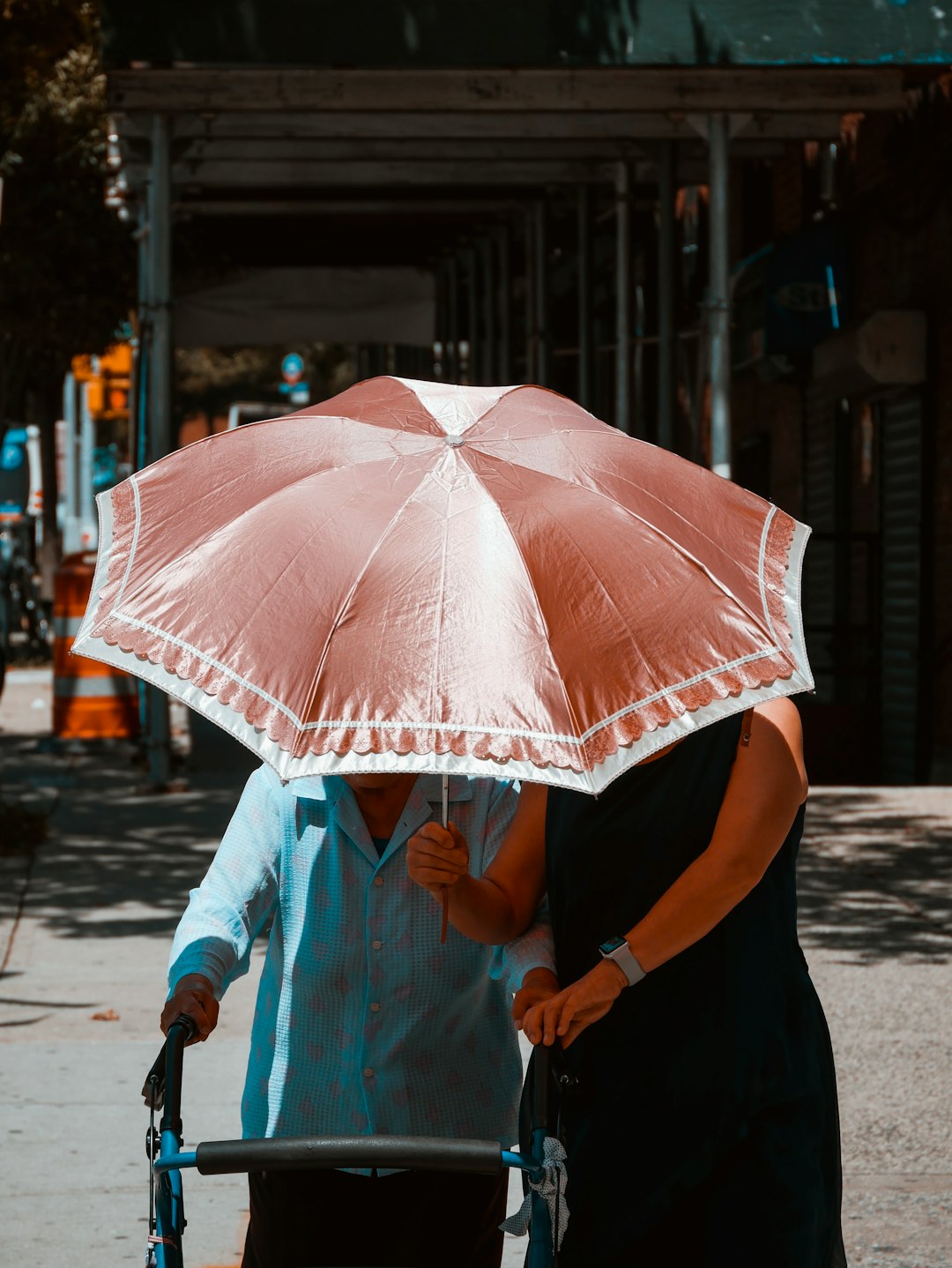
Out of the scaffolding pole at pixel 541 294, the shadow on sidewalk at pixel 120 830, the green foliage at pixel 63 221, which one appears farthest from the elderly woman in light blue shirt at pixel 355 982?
the green foliage at pixel 63 221

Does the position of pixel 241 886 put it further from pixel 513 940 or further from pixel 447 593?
pixel 447 593

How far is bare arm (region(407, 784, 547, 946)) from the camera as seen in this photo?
273 centimetres

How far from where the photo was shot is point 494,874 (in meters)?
2.95

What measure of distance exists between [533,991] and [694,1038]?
254 mm

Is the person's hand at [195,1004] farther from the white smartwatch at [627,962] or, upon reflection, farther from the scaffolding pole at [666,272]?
the scaffolding pole at [666,272]

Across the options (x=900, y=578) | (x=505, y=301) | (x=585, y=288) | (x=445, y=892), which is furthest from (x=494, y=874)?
(x=505, y=301)

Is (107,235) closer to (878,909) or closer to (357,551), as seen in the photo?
(878,909)

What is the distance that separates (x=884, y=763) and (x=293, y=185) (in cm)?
646

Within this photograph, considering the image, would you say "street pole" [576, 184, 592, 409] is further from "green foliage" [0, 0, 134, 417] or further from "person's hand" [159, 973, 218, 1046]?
"person's hand" [159, 973, 218, 1046]

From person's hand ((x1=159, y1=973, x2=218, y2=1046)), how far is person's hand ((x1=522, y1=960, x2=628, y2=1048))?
1.53ft

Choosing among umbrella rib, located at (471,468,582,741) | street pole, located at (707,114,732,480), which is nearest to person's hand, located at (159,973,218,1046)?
umbrella rib, located at (471,468,582,741)

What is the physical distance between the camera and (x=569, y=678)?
256 cm

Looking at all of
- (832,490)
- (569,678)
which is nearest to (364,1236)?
(569,678)

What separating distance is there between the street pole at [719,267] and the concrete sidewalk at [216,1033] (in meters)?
2.69
